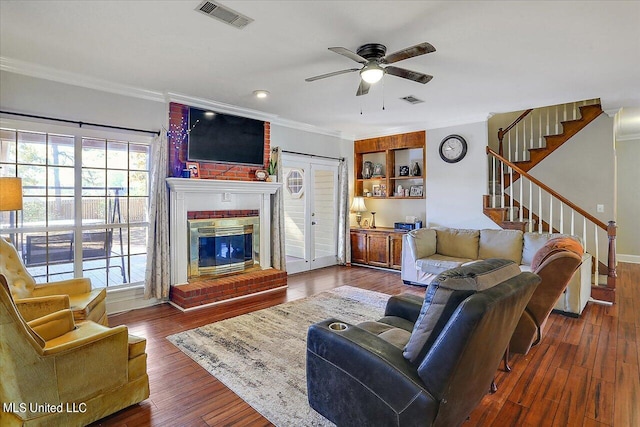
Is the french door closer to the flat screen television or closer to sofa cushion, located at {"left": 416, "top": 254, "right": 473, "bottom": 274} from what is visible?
the flat screen television

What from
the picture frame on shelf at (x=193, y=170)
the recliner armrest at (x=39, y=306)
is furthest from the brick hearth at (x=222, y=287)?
the recliner armrest at (x=39, y=306)

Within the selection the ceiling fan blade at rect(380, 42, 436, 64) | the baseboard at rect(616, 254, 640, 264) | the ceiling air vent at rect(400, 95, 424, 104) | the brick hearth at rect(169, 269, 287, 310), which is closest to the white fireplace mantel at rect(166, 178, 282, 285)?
the brick hearth at rect(169, 269, 287, 310)

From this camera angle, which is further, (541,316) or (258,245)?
(258,245)

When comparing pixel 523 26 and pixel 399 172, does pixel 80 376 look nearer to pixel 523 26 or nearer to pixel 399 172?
pixel 523 26

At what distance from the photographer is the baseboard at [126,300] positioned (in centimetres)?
401

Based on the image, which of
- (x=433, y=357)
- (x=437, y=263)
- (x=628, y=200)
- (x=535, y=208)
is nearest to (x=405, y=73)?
(x=433, y=357)

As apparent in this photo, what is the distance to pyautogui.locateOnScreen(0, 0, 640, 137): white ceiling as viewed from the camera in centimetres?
236

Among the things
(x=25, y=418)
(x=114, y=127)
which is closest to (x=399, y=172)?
(x=114, y=127)

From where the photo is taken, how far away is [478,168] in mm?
5480

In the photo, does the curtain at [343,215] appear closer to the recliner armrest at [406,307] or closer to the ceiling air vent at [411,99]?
the ceiling air vent at [411,99]

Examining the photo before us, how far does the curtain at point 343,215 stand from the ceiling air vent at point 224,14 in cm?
444

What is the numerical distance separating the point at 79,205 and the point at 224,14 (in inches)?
112

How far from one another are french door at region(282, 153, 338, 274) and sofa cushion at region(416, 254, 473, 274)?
7.20ft

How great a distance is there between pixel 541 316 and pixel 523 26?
228cm
